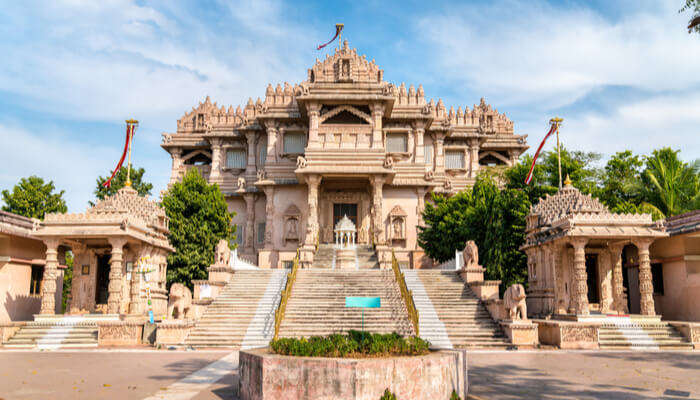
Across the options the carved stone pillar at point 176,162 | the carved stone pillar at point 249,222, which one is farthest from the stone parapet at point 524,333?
the carved stone pillar at point 176,162

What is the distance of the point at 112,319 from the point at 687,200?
29.0 meters

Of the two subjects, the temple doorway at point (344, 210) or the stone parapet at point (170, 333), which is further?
the temple doorway at point (344, 210)

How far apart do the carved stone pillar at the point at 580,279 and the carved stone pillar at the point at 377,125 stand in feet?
59.6

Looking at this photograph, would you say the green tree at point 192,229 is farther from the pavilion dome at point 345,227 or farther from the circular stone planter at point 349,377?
the circular stone planter at point 349,377

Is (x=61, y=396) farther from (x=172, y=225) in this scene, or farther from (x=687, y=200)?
(x=687, y=200)

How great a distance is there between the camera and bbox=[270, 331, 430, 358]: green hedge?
28.8ft

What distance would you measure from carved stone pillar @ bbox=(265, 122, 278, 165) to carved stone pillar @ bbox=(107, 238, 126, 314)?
18.8m

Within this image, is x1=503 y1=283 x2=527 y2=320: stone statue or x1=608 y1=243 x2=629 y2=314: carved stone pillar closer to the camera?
x1=503 y1=283 x2=527 y2=320: stone statue

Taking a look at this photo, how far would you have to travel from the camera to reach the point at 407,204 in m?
37.2

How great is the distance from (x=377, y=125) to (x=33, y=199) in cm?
2355

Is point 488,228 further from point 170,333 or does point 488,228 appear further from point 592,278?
point 170,333

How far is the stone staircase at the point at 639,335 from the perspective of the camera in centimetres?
1766

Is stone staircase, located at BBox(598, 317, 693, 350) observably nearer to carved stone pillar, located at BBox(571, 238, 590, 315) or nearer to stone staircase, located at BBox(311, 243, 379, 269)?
carved stone pillar, located at BBox(571, 238, 590, 315)

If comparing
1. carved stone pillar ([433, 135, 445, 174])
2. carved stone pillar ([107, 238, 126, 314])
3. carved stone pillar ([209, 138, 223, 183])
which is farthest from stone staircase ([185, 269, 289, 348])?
carved stone pillar ([433, 135, 445, 174])
